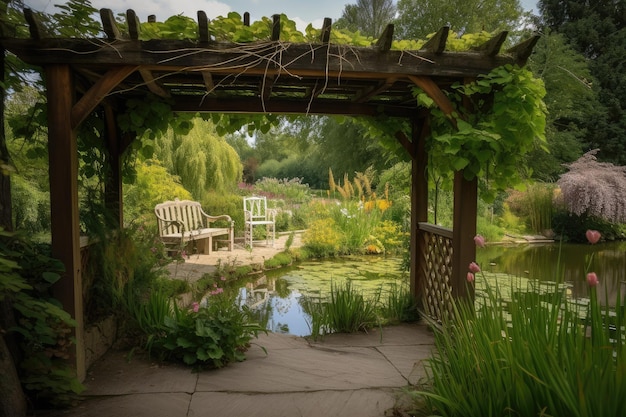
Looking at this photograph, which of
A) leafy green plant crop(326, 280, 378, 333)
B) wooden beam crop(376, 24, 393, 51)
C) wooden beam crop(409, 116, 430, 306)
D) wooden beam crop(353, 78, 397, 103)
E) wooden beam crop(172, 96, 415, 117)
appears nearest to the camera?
wooden beam crop(376, 24, 393, 51)

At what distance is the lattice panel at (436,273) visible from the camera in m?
3.92

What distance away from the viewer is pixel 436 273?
417 centimetres

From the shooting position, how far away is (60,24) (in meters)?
2.76

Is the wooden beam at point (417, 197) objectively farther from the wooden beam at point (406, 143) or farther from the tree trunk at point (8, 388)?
the tree trunk at point (8, 388)

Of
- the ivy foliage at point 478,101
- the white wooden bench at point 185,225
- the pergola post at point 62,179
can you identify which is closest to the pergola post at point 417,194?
the ivy foliage at point 478,101

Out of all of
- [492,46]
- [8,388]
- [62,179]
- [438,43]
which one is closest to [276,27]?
[438,43]

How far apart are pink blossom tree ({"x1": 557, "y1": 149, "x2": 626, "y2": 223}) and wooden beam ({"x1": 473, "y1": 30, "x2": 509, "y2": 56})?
9891 mm

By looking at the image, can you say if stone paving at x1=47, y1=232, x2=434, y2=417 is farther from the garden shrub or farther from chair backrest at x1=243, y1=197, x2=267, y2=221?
chair backrest at x1=243, y1=197, x2=267, y2=221

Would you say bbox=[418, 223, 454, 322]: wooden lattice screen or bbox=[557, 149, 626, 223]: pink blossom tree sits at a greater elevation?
bbox=[557, 149, 626, 223]: pink blossom tree

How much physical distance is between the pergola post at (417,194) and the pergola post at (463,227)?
1.12 m

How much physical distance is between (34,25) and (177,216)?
561 centimetres

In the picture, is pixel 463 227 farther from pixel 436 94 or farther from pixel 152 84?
pixel 152 84

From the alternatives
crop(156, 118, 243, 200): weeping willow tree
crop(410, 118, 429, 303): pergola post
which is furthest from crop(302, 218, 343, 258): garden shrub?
crop(410, 118, 429, 303): pergola post

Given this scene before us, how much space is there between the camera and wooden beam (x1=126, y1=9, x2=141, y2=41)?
8.45 ft
